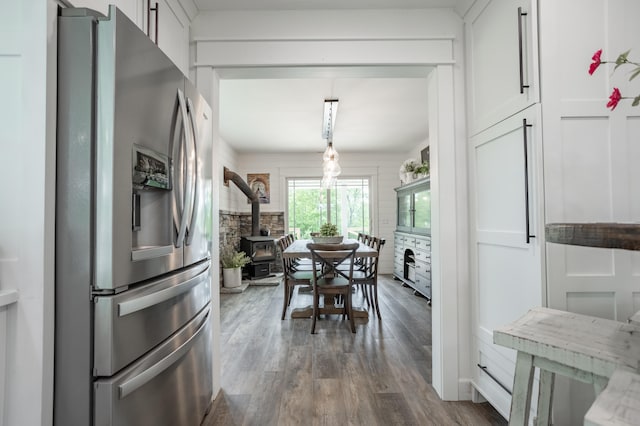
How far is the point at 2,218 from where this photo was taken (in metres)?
0.91

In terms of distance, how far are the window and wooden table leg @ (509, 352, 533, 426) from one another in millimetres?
5639

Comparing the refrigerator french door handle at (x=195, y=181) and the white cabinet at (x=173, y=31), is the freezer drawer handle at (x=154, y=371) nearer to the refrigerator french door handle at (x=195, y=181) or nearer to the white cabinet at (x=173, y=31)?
the refrigerator french door handle at (x=195, y=181)

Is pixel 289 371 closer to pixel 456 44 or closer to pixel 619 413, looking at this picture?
pixel 619 413

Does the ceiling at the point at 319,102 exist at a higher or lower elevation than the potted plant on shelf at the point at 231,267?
higher

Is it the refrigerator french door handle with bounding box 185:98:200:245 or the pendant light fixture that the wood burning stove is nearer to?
the pendant light fixture

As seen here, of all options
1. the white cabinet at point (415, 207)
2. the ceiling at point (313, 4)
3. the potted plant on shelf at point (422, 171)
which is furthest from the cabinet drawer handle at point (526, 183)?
the potted plant on shelf at point (422, 171)

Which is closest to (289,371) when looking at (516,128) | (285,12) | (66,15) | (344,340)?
(344,340)

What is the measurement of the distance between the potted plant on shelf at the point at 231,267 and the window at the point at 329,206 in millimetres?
1705

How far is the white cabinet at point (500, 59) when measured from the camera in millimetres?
1418

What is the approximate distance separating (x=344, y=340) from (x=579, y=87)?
2505 millimetres

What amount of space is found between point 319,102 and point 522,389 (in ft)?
11.5

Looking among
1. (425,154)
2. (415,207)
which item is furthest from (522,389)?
(425,154)

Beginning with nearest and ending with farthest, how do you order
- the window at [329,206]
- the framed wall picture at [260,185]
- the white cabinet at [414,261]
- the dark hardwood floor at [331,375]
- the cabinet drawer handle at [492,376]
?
the cabinet drawer handle at [492,376] < the dark hardwood floor at [331,375] < the white cabinet at [414,261] < the framed wall picture at [260,185] < the window at [329,206]

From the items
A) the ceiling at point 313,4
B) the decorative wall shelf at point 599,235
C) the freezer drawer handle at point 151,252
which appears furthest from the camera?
the ceiling at point 313,4
